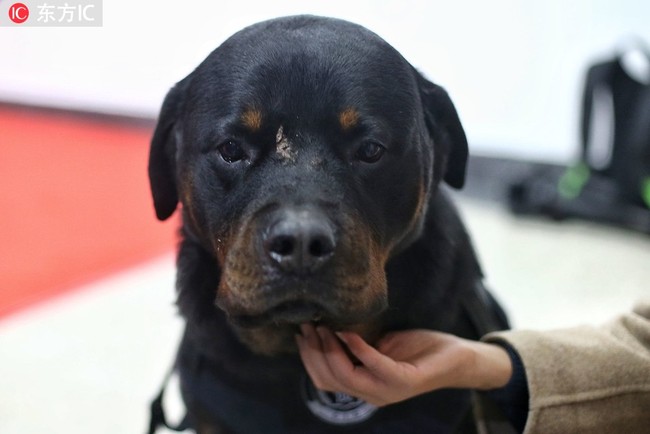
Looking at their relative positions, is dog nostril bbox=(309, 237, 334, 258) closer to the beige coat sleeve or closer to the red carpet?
the beige coat sleeve

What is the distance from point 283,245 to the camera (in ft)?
2.97

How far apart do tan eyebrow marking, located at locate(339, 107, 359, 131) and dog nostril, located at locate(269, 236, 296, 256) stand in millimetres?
226

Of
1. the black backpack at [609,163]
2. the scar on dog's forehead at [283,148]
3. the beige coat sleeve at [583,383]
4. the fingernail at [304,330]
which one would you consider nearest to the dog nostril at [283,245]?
the scar on dog's forehead at [283,148]

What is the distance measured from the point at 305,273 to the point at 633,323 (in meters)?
0.68

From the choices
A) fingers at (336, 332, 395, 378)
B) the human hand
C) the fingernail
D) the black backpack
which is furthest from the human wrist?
the black backpack

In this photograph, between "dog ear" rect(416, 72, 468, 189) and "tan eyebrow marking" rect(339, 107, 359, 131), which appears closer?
"tan eyebrow marking" rect(339, 107, 359, 131)

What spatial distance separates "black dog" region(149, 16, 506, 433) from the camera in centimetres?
97

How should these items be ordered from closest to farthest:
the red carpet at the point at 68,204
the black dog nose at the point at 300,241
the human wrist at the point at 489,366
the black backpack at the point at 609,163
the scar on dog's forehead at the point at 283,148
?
the black dog nose at the point at 300,241 < the scar on dog's forehead at the point at 283,148 < the human wrist at the point at 489,366 < the red carpet at the point at 68,204 < the black backpack at the point at 609,163

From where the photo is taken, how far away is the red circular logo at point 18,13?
1.08 meters

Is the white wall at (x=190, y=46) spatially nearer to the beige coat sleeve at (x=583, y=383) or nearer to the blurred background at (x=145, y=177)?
the blurred background at (x=145, y=177)

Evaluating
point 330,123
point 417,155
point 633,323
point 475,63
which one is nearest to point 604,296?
point 475,63

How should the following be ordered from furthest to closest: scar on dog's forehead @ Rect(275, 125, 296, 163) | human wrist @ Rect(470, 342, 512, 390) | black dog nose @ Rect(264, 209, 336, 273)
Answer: human wrist @ Rect(470, 342, 512, 390) < scar on dog's forehead @ Rect(275, 125, 296, 163) < black dog nose @ Rect(264, 209, 336, 273)

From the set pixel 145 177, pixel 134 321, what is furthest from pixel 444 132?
pixel 134 321

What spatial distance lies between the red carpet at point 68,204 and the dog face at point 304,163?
0.48 metres
